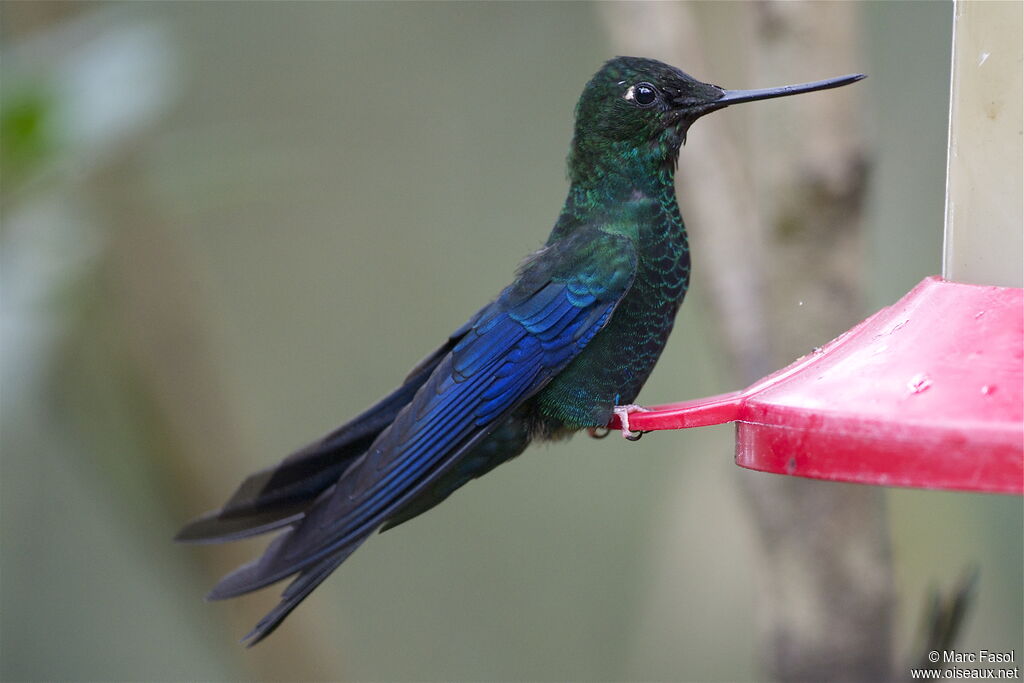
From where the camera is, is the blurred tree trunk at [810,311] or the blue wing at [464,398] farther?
the blurred tree trunk at [810,311]

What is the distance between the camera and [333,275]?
6953mm

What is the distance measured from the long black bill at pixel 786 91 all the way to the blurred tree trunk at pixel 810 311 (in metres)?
0.72

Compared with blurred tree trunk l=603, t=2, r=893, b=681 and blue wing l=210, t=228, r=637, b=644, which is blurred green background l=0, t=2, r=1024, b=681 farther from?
blue wing l=210, t=228, r=637, b=644

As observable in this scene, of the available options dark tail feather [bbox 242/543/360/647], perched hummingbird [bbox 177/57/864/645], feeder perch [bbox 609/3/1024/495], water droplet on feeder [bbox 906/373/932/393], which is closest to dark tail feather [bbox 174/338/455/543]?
perched hummingbird [bbox 177/57/864/645]

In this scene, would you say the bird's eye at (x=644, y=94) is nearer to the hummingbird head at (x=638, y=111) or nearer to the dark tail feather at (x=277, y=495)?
the hummingbird head at (x=638, y=111)

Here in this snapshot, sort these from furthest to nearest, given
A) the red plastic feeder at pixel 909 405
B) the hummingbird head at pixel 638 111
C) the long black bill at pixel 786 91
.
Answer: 1. the hummingbird head at pixel 638 111
2. the long black bill at pixel 786 91
3. the red plastic feeder at pixel 909 405

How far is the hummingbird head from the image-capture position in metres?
2.73

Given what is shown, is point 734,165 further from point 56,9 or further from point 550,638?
point 550,638

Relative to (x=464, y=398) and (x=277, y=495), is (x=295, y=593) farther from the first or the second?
(x=464, y=398)

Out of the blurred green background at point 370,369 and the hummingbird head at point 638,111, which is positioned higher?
the hummingbird head at point 638,111

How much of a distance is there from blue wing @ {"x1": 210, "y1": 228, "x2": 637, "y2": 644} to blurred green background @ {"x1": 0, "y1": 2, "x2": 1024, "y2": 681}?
121 centimetres

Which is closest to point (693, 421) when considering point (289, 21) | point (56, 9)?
point (56, 9)

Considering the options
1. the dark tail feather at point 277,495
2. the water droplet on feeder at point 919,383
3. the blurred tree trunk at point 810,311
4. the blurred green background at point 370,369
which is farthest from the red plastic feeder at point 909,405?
the blurred green background at point 370,369

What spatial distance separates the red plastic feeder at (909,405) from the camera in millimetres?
1483
